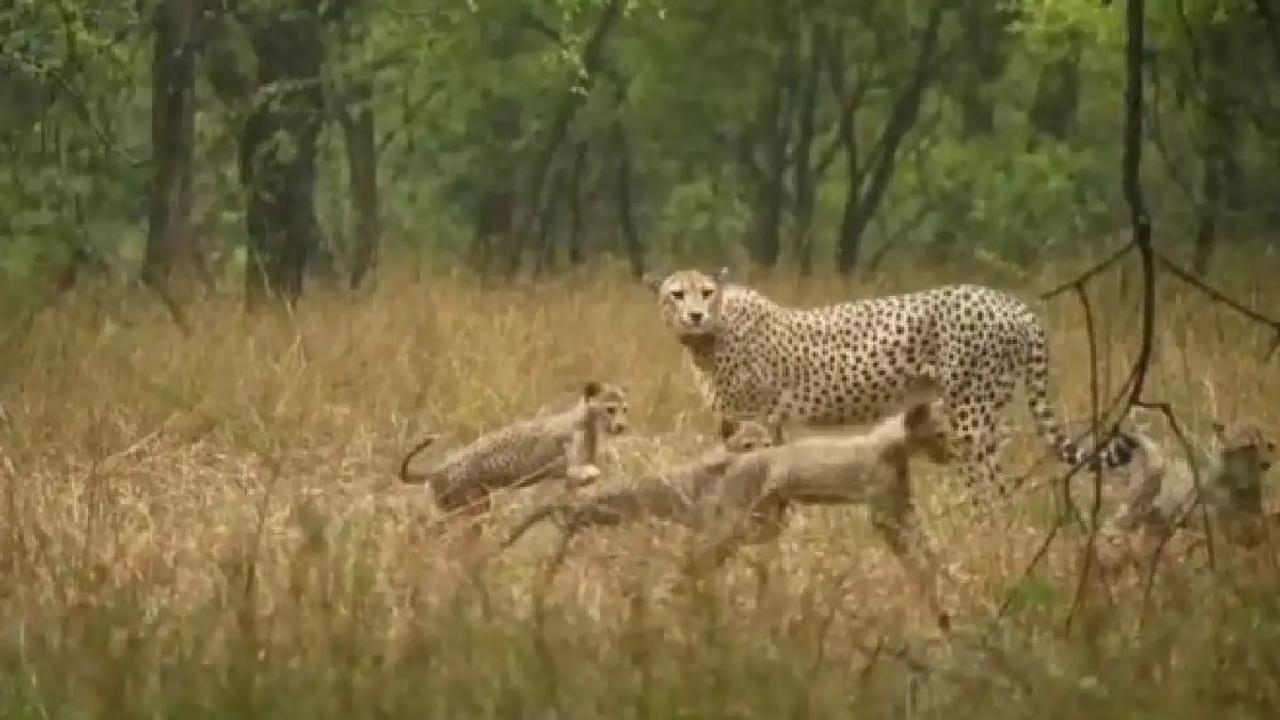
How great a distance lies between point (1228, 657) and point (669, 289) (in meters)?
3.43

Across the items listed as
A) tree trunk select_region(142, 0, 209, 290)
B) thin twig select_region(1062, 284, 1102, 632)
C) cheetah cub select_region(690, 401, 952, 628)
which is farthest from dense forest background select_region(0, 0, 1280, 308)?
thin twig select_region(1062, 284, 1102, 632)

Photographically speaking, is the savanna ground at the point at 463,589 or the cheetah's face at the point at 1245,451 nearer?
the savanna ground at the point at 463,589

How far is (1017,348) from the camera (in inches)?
267

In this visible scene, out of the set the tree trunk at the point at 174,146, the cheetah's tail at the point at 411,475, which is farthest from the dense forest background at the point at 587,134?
the cheetah's tail at the point at 411,475

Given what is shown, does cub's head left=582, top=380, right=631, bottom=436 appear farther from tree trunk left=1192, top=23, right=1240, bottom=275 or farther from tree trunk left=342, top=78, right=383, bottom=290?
tree trunk left=342, top=78, right=383, bottom=290

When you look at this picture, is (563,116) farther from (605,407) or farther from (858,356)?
(605,407)

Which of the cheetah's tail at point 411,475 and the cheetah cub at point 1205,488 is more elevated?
the cheetah cub at point 1205,488

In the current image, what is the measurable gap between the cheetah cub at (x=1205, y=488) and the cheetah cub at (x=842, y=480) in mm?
428

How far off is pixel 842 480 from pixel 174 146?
4856 mm

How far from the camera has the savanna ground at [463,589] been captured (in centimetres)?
315

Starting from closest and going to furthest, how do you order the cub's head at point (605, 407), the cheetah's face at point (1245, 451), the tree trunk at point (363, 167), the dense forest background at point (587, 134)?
the cheetah's face at point (1245, 451) < the cub's head at point (605, 407) < the dense forest background at point (587, 134) < the tree trunk at point (363, 167)

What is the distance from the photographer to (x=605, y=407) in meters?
5.40

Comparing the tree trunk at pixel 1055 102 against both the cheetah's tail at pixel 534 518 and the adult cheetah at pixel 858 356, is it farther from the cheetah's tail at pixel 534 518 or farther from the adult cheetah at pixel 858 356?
the cheetah's tail at pixel 534 518

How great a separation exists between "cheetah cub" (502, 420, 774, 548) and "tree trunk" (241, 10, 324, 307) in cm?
512
